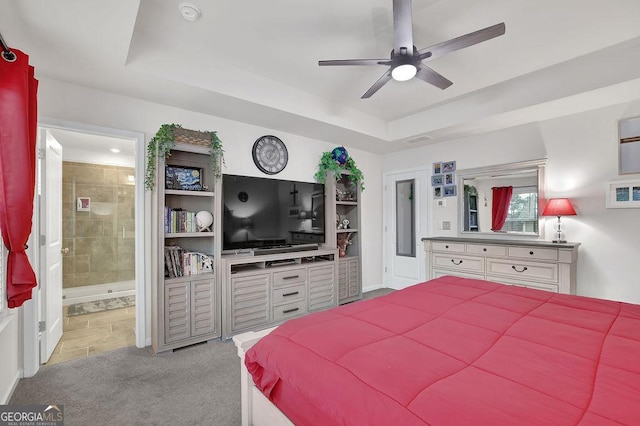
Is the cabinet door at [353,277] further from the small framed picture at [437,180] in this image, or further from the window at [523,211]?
the window at [523,211]

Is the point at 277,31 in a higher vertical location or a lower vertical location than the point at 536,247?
higher

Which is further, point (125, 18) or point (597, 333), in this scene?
point (125, 18)

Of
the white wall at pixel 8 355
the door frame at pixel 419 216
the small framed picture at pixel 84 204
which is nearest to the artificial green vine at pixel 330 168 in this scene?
the door frame at pixel 419 216

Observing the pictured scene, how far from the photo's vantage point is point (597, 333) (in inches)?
52.4

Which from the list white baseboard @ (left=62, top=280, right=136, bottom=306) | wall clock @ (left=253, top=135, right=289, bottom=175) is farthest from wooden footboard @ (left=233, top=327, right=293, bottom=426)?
white baseboard @ (left=62, top=280, right=136, bottom=306)

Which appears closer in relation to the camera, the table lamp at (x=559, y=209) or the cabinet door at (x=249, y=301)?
the cabinet door at (x=249, y=301)

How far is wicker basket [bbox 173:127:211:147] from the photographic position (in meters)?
2.79

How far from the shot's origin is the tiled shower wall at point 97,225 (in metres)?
4.52

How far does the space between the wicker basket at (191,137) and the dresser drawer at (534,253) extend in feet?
11.4

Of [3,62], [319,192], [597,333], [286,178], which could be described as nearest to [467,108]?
[319,192]

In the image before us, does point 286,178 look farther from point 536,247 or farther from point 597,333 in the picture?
point 597,333

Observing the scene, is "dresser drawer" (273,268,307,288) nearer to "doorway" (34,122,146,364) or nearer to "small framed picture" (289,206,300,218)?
"small framed picture" (289,206,300,218)

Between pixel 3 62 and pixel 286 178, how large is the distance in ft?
8.80

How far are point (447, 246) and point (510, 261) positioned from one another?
2.34 feet
